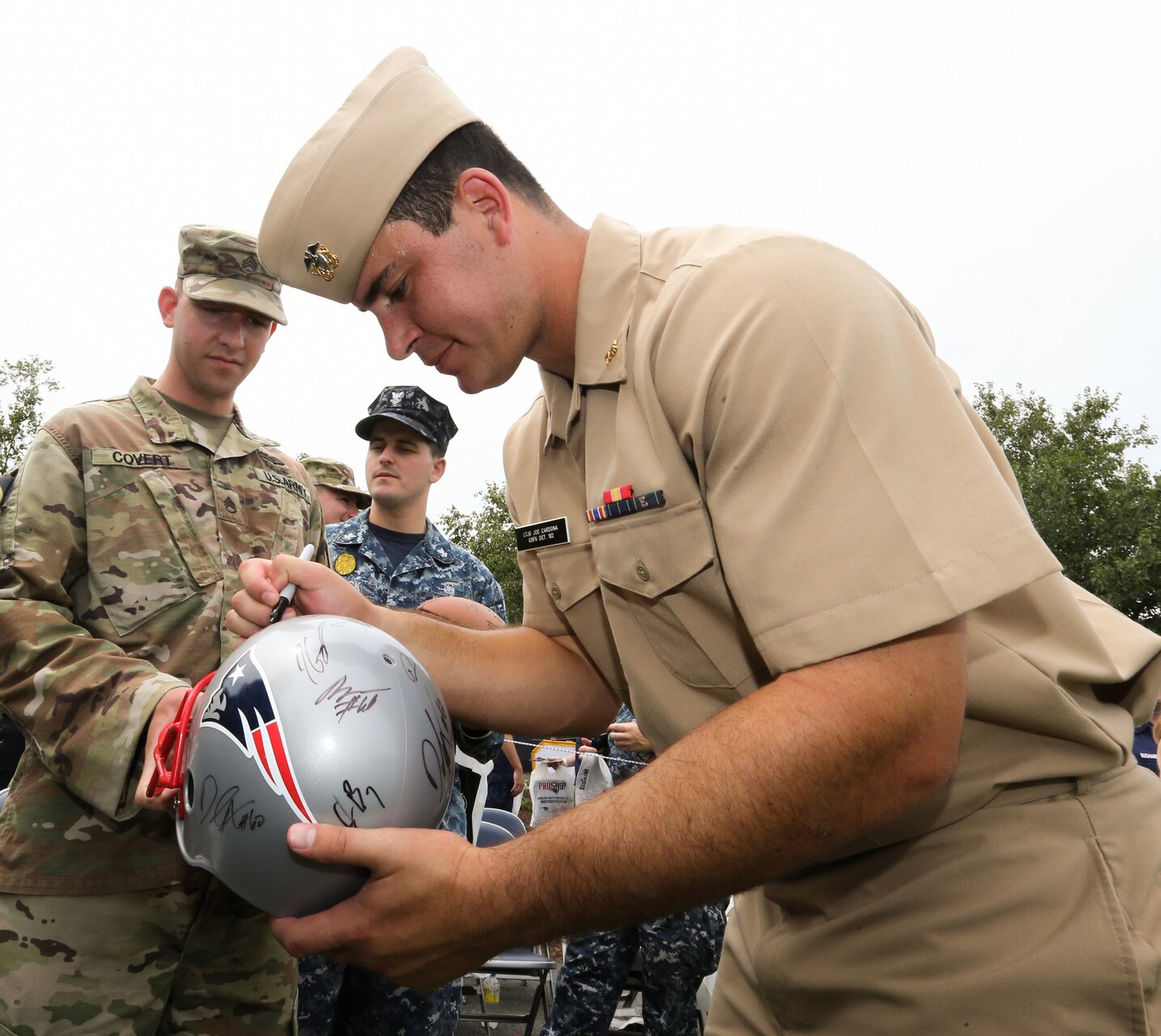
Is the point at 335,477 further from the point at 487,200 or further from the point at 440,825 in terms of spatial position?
the point at 487,200

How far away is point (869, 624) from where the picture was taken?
5.04 feet

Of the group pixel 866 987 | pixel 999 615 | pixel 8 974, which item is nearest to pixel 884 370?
pixel 999 615

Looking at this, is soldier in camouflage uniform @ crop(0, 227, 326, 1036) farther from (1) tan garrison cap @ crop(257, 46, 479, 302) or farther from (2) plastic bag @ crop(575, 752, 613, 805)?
(2) plastic bag @ crop(575, 752, 613, 805)

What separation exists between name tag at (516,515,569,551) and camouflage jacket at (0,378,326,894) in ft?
3.98

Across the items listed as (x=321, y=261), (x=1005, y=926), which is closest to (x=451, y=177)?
(x=321, y=261)

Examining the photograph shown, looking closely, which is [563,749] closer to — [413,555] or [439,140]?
[413,555]

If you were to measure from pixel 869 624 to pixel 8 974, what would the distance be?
9.09 ft

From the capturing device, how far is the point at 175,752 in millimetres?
2396

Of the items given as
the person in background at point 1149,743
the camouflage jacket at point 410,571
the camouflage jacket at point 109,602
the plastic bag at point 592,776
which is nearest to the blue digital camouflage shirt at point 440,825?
the camouflage jacket at point 410,571

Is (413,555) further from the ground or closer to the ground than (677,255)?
closer to the ground

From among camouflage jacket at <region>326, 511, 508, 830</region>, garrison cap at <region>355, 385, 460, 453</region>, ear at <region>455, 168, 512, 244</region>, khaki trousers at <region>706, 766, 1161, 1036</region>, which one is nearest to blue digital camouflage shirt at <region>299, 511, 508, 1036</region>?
camouflage jacket at <region>326, 511, 508, 830</region>

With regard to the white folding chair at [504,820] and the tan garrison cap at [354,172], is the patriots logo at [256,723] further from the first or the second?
the white folding chair at [504,820]

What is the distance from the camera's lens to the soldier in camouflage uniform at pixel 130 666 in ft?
9.37

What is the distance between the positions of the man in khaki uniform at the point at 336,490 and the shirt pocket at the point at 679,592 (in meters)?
6.51
